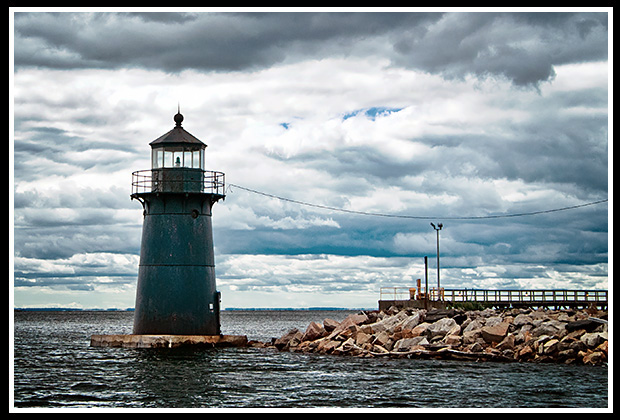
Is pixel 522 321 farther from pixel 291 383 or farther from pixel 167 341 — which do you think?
pixel 167 341

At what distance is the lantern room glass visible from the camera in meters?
29.9

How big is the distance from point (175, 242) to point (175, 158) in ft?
9.91

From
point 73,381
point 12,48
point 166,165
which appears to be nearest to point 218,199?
point 166,165

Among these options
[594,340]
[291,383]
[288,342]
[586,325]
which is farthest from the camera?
[288,342]

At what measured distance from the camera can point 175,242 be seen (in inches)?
1160

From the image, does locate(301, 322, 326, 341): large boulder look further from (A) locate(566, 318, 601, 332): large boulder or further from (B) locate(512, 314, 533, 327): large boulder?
(A) locate(566, 318, 601, 332): large boulder

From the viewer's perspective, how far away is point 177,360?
27.6 metres

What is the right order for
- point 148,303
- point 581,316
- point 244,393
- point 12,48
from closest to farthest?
point 12,48, point 244,393, point 148,303, point 581,316

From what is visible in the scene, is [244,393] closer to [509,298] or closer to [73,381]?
[73,381]

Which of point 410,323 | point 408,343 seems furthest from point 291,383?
point 410,323

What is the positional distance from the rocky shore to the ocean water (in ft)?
2.97

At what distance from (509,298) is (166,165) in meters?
22.8

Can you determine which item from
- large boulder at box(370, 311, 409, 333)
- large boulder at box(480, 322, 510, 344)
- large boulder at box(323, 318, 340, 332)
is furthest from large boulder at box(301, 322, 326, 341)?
large boulder at box(480, 322, 510, 344)

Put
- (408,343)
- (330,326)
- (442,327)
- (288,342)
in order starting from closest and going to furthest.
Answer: (408,343) < (442,327) < (288,342) < (330,326)
